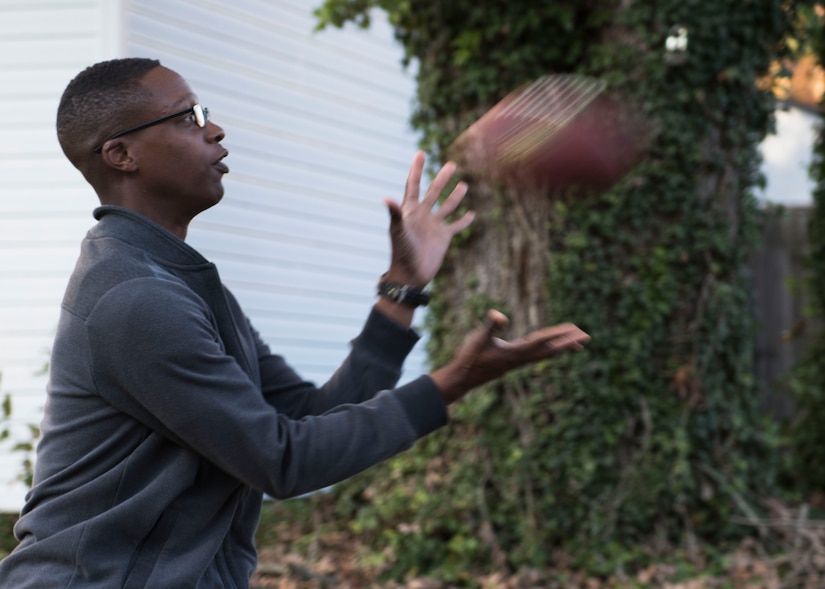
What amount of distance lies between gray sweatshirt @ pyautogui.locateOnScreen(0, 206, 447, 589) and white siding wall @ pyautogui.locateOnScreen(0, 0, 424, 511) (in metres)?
4.28

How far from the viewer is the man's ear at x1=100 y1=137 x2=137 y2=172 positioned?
7.40 feet

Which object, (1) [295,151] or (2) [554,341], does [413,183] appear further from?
(1) [295,151]

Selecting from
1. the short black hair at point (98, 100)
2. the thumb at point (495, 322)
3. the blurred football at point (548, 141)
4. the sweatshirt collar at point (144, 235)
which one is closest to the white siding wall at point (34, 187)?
the blurred football at point (548, 141)

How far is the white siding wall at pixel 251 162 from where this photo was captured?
23.0ft

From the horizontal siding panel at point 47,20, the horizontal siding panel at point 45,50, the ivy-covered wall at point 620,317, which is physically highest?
the horizontal siding panel at point 47,20

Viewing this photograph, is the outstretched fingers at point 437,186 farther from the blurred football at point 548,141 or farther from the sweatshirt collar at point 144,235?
the blurred football at point 548,141

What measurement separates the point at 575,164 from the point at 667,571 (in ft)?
9.66

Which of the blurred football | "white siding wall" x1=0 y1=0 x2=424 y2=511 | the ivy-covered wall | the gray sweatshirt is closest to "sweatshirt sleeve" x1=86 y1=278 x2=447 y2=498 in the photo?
the gray sweatshirt

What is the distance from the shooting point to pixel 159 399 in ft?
6.38

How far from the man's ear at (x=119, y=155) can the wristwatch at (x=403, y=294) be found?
63 centimetres

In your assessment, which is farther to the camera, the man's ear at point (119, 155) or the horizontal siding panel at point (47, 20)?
the horizontal siding panel at point (47, 20)

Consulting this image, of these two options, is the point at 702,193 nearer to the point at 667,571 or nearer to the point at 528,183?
the point at 667,571

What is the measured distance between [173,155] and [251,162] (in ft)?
19.2

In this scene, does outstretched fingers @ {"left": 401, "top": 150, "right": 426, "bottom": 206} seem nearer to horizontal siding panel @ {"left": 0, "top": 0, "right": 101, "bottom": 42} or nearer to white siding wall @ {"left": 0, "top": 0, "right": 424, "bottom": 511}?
white siding wall @ {"left": 0, "top": 0, "right": 424, "bottom": 511}
